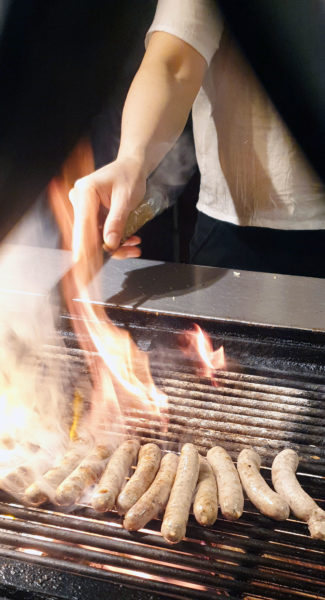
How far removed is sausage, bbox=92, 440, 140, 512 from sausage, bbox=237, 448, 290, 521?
523mm

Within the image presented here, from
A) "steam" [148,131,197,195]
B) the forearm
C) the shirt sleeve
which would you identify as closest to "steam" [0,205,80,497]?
the forearm

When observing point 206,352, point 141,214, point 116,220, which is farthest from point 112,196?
point 206,352

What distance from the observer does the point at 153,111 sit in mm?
3115

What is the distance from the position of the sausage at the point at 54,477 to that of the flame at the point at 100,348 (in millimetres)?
221

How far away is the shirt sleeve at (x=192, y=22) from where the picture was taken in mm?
3117

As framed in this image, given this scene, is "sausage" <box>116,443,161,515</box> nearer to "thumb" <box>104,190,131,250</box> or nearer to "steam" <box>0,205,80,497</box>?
"steam" <box>0,205,80,497</box>

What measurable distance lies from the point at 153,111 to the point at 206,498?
7.57ft

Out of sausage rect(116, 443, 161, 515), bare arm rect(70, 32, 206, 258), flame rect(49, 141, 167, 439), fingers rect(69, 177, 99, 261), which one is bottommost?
sausage rect(116, 443, 161, 515)

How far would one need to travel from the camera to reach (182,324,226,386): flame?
233 centimetres

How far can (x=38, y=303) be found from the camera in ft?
A: 8.36

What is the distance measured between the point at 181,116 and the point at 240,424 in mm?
2064

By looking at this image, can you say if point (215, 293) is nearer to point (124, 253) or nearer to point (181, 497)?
point (124, 253)

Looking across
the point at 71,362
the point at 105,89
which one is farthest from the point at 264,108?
the point at 105,89

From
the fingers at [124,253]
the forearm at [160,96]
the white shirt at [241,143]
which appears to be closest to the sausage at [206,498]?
the fingers at [124,253]
